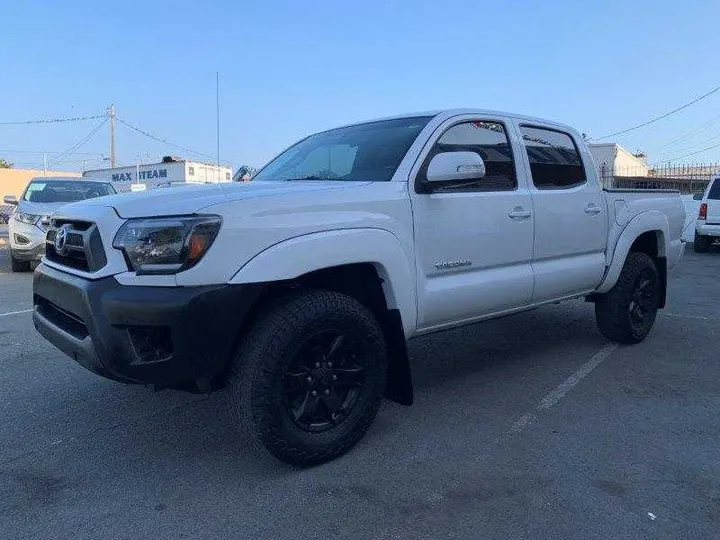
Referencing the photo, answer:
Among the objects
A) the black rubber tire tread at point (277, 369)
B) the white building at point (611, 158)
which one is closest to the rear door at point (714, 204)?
the black rubber tire tread at point (277, 369)

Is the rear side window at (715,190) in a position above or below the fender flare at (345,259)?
above

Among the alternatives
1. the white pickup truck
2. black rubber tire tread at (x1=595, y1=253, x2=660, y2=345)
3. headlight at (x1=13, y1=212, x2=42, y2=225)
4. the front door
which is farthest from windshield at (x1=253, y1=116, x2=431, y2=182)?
headlight at (x1=13, y1=212, x2=42, y2=225)

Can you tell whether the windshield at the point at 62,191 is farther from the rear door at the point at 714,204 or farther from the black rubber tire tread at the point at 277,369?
the rear door at the point at 714,204

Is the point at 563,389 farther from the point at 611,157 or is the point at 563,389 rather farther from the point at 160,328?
the point at 611,157

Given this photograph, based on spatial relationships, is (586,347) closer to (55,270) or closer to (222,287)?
(222,287)

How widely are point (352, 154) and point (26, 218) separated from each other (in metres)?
7.98

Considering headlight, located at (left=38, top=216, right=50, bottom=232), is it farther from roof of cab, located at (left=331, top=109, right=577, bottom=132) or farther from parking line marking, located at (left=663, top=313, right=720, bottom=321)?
parking line marking, located at (left=663, top=313, right=720, bottom=321)

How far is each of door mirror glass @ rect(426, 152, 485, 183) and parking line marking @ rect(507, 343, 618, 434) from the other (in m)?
1.51

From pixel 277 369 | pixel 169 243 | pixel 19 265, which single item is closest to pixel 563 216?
pixel 277 369

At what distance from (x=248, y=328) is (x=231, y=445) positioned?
0.85 metres

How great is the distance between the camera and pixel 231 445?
344 cm

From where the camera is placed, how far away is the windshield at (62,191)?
10.4 meters

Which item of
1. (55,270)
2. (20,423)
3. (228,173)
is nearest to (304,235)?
(55,270)

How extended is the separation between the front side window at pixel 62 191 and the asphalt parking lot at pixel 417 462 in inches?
239
